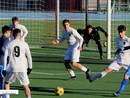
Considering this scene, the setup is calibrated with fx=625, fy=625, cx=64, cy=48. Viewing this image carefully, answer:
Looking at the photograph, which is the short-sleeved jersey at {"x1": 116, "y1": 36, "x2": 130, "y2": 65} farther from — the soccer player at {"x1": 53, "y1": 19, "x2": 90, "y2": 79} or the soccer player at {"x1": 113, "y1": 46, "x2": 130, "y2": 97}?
the soccer player at {"x1": 53, "y1": 19, "x2": 90, "y2": 79}

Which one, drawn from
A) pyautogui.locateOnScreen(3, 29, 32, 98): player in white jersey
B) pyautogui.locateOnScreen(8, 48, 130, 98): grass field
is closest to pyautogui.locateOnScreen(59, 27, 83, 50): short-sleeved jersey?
pyautogui.locateOnScreen(8, 48, 130, 98): grass field

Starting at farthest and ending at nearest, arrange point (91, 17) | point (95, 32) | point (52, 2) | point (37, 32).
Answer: point (91, 17) → point (52, 2) → point (37, 32) → point (95, 32)

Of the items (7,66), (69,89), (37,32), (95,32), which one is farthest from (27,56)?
(37,32)

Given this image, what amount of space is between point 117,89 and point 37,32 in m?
22.7

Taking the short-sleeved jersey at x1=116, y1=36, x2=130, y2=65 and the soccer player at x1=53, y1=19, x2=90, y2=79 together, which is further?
the soccer player at x1=53, y1=19, x2=90, y2=79

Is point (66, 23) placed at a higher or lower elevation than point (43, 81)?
higher

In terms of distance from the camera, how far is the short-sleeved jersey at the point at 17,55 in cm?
1436

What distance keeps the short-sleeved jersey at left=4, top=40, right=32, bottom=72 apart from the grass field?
78.6 inches

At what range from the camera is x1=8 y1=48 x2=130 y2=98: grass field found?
55.3 feet

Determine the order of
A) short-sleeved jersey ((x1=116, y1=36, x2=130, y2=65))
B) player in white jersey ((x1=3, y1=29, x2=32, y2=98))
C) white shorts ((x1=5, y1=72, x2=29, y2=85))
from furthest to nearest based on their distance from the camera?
1. short-sleeved jersey ((x1=116, y1=36, x2=130, y2=65))
2. white shorts ((x1=5, y1=72, x2=29, y2=85))
3. player in white jersey ((x1=3, y1=29, x2=32, y2=98))

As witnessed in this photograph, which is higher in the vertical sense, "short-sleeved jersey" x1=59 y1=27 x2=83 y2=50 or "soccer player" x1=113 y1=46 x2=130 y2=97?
"short-sleeved jersey" x1=59 y1=27 x2=83 y2=50

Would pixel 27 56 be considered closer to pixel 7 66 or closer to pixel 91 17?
pixel 7 66

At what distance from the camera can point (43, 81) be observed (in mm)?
19328

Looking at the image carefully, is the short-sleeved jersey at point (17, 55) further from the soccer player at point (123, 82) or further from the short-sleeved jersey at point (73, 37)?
the short-sleeved jersey at point (73, 37)
